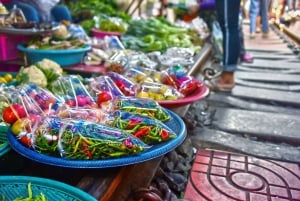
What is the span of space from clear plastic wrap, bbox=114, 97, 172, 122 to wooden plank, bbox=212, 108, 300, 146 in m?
1.15

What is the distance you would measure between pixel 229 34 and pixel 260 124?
1.10m

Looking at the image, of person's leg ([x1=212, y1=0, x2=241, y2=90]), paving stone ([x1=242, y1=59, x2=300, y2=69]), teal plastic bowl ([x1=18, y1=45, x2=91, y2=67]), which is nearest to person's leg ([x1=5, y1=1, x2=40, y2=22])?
teal plastic bowl ([x1=18, y1=45, x2=91, y2=67])

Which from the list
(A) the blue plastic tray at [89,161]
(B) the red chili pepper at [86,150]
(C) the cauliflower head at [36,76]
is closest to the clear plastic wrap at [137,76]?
(C) the cauliflower head at [36,76]

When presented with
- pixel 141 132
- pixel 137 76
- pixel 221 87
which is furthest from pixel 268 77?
pixel 141 132

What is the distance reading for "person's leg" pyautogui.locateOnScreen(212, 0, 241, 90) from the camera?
3203mm

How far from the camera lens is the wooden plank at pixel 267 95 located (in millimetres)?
3404

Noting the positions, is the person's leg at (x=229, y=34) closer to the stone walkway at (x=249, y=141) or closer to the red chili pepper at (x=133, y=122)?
the stone walkway at (x=249, y=141)

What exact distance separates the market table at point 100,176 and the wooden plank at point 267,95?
2.07m

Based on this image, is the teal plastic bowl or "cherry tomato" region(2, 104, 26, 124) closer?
"cherry tomato" region(2, 104, 26, 124)

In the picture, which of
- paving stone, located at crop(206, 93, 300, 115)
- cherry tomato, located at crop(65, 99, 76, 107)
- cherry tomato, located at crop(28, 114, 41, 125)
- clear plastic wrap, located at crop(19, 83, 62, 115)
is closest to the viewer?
cherry tomato, located at crop(28, 114, 41, 125)

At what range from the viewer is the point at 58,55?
2936 mm

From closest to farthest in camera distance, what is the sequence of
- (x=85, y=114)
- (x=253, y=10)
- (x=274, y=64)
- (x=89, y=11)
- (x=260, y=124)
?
(x=85, y=114), (x=260, y=124), (x=274, y=64), (x=89, y=11), (x=253, y=10)

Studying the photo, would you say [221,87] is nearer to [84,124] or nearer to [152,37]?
[152,37]

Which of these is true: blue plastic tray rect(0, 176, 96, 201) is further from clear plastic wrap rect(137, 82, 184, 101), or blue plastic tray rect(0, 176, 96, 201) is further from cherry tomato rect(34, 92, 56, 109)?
clear plastic wrap rect(137, 82, 184, 101)
